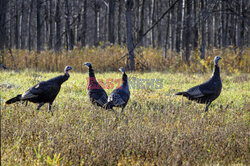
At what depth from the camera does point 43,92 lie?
487 cm

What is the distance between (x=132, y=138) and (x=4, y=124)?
191 centimetres

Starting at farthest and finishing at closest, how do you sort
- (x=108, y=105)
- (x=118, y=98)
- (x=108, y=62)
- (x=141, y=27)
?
(x=108, y=62), (x=141, y=27), (x=118, y=98), (x=108, y=105)

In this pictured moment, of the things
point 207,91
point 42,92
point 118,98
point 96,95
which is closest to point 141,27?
point 207,91

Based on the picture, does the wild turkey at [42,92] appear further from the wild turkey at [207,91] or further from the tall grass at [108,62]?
the tall grass at [108,62]

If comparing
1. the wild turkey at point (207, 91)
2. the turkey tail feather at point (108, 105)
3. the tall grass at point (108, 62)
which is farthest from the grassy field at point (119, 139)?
the tall grass at point (108, 62)

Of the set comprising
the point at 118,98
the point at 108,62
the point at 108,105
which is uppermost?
the point at 108,62

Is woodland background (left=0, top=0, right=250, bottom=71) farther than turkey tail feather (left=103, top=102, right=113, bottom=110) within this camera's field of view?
Yes

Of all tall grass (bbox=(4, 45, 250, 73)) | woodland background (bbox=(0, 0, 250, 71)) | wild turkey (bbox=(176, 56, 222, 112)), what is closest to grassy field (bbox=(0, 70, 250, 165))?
wild turkey (bbox=(176, 56, 222, 112))

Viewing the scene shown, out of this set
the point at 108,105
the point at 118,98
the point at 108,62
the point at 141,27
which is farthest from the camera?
the point at 108,62

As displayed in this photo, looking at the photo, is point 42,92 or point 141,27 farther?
point 141,27

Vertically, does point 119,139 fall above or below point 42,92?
below

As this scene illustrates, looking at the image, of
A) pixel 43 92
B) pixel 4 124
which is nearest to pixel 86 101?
pixel 43 92

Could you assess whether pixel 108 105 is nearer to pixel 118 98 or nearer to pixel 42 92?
pixel 118 98

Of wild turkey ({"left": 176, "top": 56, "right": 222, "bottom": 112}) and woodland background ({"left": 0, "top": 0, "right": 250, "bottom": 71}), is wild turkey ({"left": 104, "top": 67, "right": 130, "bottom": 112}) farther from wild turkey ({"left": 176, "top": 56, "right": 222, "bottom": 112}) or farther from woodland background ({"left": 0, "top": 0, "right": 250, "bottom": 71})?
wild turkey ({"left": 176, "top": 56, "right": 222, "bottom": 112})
